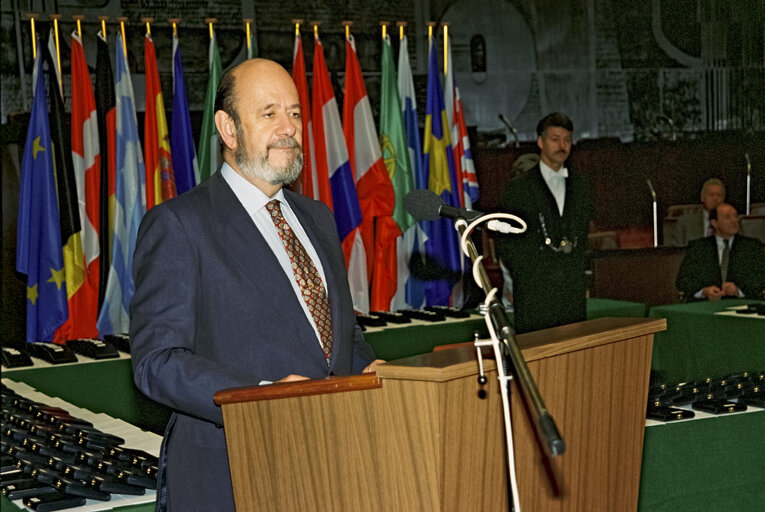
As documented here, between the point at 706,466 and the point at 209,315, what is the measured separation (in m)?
1.91

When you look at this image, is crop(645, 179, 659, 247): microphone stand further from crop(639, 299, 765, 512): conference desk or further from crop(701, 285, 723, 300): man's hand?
crop(639, 299, 765, 512): conference desk

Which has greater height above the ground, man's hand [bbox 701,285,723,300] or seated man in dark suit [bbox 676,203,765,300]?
seated man in dark suit [bbox 676,203,765,300]

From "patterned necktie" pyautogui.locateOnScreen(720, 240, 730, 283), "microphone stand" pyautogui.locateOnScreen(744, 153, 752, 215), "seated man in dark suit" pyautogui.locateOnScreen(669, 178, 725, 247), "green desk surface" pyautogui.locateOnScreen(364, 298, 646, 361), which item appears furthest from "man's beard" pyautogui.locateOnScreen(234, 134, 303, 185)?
"microphone stand" pyautogui.locateOnScreen(744, 153, 752, 215)

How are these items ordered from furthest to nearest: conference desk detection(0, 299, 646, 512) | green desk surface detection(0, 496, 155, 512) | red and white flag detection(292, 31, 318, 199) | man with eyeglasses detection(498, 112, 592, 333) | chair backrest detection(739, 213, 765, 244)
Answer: chair backrest detection(739, 213, 765, 244), red and white flag detection(292, 31, 318, 199), man with eyeglasses detection(498, 112, 592, 333), conference desk detection(0, 299, 646, 512), green desk surface detection(0, 496, 155, 512)

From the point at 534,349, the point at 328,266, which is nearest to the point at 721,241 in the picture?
the point at 328,266

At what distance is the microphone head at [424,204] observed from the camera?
1.76 m

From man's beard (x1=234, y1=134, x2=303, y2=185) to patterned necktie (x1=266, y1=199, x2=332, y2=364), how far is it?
7cm

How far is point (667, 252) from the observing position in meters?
8.36

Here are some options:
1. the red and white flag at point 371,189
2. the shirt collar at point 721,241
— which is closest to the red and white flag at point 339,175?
the red and white flag at point 371,189

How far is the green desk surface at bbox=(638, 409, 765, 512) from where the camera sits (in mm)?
2963

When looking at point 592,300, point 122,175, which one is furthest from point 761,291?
point 122,175

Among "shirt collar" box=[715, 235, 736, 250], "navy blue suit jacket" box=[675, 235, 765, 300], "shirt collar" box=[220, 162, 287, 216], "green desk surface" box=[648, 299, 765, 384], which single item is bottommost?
"green desk surface" box=[648, 299, 765, 384]

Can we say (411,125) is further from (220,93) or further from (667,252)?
(220,93)

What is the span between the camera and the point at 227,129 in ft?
6.58
